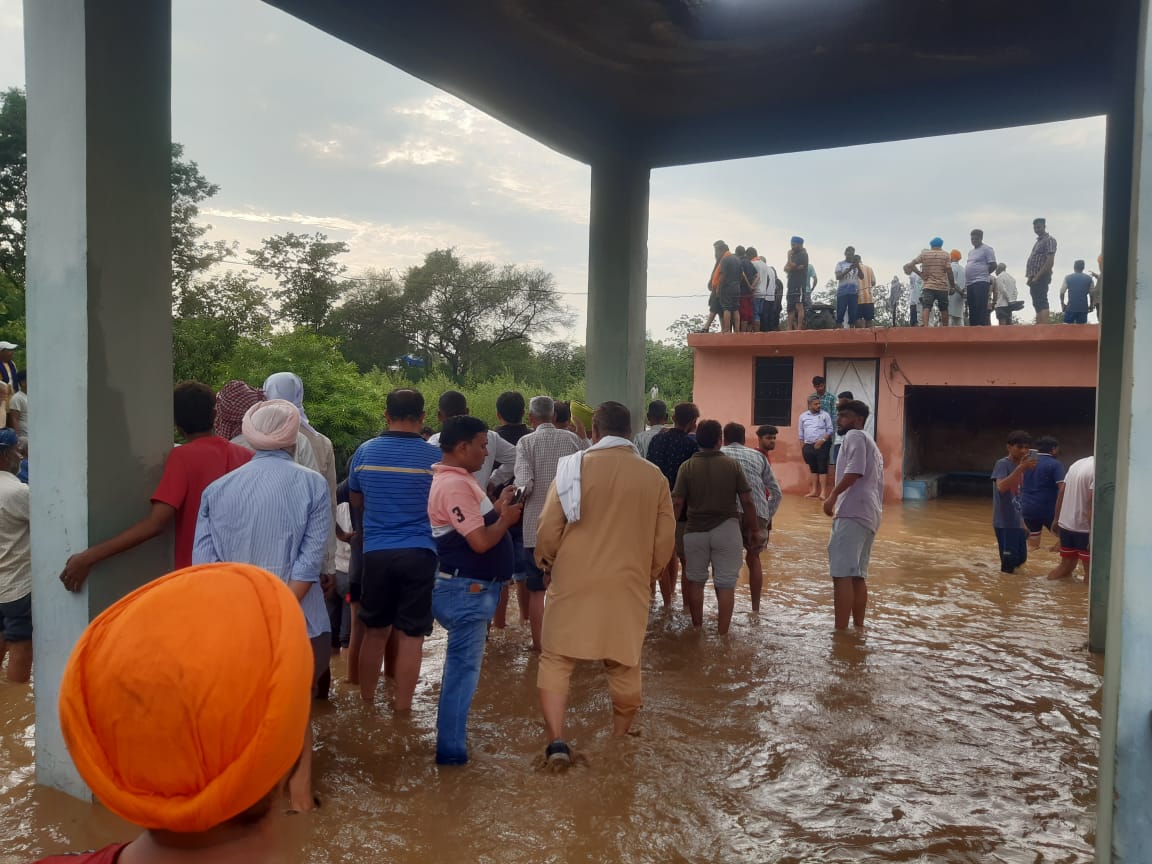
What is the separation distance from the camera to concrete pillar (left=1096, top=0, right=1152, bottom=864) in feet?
6.80

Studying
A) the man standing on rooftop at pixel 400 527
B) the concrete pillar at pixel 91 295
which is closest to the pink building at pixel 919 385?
the man standing on rooftop at pixel 400 527

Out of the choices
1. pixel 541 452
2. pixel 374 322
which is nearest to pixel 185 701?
pixel 541 452

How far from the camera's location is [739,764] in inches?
157

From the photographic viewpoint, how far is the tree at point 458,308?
41312 mm

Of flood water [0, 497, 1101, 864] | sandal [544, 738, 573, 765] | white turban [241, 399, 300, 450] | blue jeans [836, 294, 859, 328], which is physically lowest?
flood water [0, 497, 1101, 864]

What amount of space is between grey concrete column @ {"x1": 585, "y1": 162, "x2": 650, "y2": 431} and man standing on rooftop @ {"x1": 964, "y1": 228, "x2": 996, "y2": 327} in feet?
30.2

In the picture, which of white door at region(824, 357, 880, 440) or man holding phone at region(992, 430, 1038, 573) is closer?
man holding phone at region(992, 430, 1038, 573)

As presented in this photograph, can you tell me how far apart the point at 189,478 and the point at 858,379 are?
1394cm

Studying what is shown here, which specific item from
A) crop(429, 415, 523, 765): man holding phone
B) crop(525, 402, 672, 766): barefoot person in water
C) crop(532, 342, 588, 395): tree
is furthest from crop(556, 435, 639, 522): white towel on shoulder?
crop(532, 342, 588, 395): tree

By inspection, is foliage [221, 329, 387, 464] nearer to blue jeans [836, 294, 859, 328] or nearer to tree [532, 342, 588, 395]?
blue jeans [836, 294, 859, 328]

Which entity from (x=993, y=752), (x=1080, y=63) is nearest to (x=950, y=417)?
(x=1080, y=63)

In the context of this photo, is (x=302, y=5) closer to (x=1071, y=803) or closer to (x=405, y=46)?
(x=405, y=46)

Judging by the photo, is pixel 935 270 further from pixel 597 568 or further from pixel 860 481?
pixel 597 568

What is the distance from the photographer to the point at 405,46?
5598 millimetres
